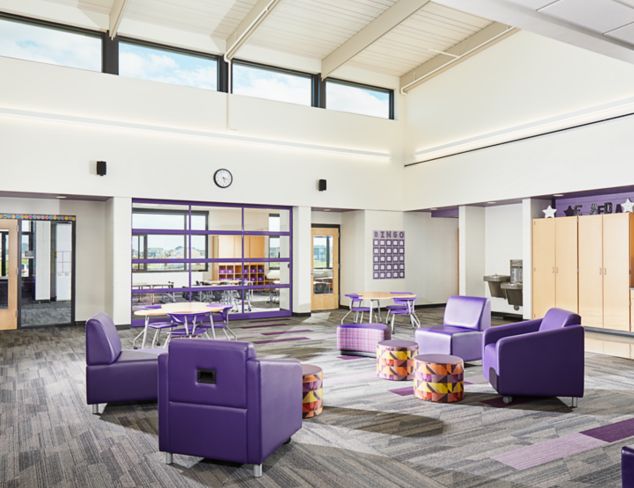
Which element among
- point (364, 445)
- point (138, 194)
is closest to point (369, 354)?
point (364, 445)

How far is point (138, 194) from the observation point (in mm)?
9719

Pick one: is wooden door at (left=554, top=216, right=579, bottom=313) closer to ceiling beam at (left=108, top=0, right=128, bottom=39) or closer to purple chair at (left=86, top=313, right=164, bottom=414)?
purple chair at (left=86, top=313, right=164, bottom=414)

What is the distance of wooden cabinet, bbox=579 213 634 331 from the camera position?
328 inches

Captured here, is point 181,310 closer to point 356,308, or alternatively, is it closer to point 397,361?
point 397,361

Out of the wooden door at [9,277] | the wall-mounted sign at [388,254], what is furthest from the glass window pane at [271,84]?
the wooden door at [9,277]

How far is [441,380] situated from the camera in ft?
16.4

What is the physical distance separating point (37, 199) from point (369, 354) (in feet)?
23.7

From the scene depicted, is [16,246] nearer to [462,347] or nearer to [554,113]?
[462,347]

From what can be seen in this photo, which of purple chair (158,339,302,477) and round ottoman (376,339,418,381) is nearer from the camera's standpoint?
purple chair (158,339,302,477)

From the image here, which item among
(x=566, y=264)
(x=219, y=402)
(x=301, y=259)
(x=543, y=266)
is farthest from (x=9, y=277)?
(x=566, y=264)

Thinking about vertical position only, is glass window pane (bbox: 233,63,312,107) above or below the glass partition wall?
above

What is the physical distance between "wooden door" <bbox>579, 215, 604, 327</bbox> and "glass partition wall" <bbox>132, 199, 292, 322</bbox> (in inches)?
238

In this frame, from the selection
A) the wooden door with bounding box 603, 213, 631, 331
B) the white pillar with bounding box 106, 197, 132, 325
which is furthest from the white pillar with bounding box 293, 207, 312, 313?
the wooden door with bounding box 603, 213, 631, 331

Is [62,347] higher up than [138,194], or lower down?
lower down
